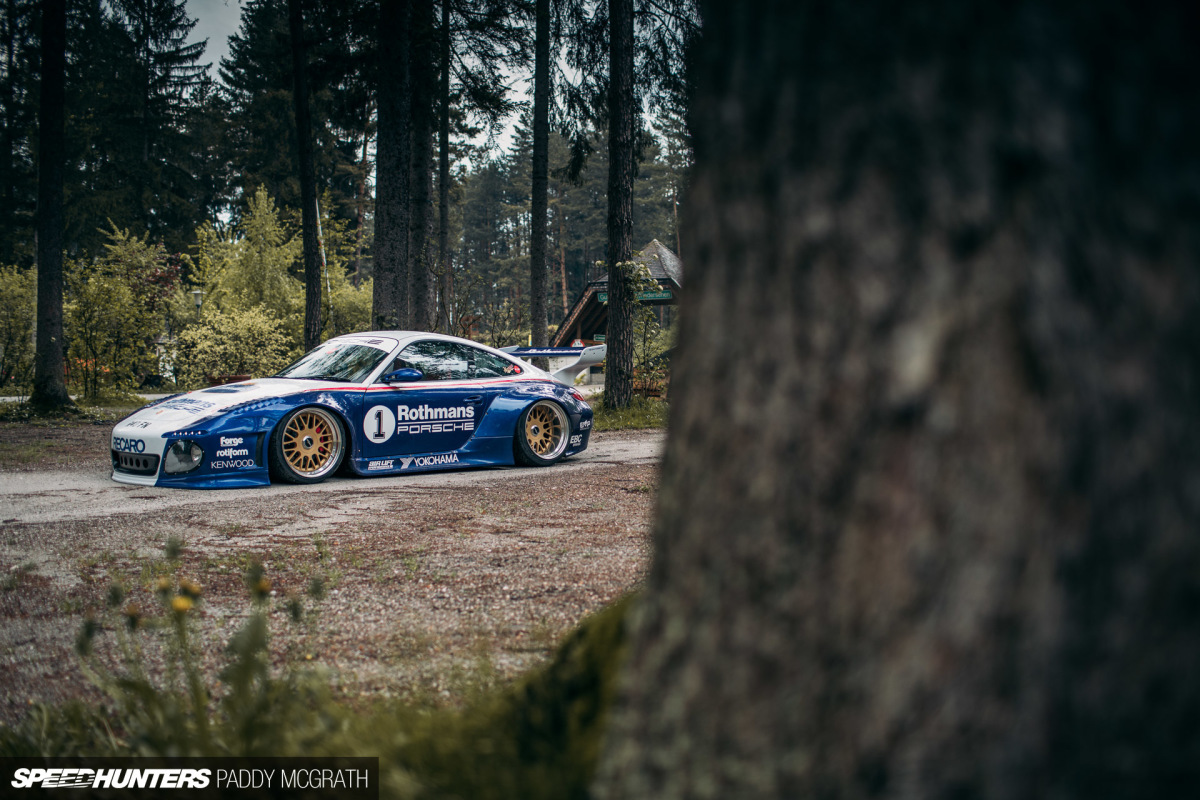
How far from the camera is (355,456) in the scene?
25.7 ft

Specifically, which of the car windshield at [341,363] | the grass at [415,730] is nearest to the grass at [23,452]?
the car windshield at [341,363]

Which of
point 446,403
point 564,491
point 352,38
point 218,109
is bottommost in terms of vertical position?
point 564,491

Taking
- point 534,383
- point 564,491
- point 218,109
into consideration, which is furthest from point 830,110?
point 218,109

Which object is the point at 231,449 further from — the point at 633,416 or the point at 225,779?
the point at 633,416

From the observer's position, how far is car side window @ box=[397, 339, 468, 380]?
834 centimetres

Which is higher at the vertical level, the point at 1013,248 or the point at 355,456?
the point at 1013,248

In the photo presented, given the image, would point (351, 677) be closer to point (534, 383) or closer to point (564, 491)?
point (564, 491)

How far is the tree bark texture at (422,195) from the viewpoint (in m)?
17.1

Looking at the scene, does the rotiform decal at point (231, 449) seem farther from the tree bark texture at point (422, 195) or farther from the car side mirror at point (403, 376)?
the tree bark texture at point (422, 195)

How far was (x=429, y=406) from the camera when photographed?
820 cm

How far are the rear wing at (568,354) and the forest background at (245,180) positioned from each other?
24.5ft

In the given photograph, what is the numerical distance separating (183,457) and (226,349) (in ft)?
47.8

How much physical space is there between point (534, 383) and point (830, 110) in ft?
26.5

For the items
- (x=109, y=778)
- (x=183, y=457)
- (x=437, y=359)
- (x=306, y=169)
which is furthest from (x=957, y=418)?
(x=306, y=169)
